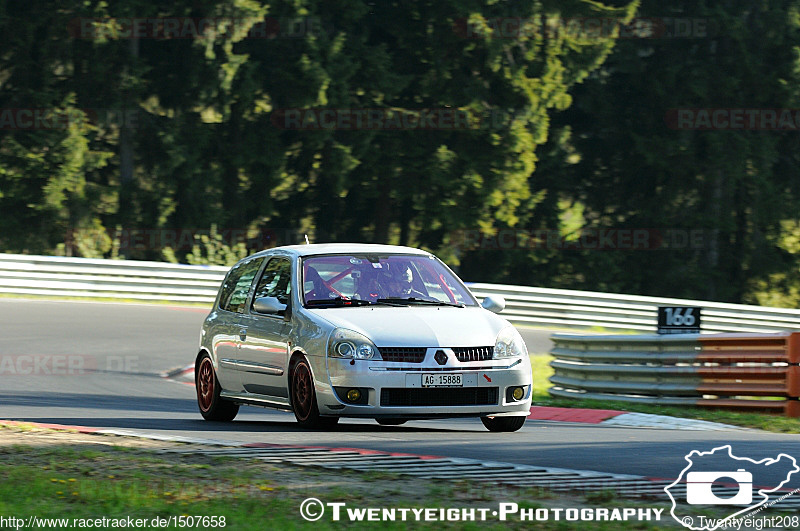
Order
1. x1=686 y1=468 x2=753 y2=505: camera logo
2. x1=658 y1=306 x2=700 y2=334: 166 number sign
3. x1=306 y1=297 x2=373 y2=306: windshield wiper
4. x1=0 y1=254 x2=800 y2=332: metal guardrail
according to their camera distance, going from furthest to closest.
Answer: x1=0 y1=254 x2=800 y2=332: metal guardrail < x1=658 y1=306 x2=700 y2=334: 166 number sign < x1=306 y1=297 x2=373 y2=306: windshield wiper < x1=686 y1=468 x2=753 y2=505: camera logo

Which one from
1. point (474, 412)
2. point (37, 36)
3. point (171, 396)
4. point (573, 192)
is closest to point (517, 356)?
point (474, 412)

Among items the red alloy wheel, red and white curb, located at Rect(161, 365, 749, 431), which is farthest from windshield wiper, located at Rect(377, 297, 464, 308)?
the red alloy wheel

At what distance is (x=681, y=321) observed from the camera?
1493 centimetres

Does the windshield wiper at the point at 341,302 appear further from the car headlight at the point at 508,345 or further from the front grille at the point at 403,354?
the car headlight at the point at 508,345

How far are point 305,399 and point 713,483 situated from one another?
4.22m

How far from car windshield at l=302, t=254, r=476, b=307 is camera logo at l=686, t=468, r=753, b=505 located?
12.9ft

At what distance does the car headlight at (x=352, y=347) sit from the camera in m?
10.6

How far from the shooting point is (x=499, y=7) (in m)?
37.2

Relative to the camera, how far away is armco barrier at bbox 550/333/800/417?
13344mm

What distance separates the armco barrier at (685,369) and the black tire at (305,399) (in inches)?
186

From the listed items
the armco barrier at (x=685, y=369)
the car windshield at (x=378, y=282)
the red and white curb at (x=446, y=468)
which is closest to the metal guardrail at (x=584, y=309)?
the armco barrier at (x=685, y=369)

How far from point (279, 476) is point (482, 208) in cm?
2924

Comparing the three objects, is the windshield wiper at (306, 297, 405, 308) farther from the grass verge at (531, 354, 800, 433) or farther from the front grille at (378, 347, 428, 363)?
the grass verge at (531, 354, 800, 433)

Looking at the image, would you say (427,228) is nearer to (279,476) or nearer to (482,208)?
(482,208)
